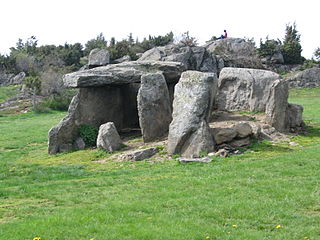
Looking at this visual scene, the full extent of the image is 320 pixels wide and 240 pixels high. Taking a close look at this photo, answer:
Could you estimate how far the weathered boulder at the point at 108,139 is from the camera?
20062 millimetres

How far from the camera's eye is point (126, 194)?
38.7 feet

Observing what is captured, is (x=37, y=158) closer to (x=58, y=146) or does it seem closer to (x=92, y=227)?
(x=58, y=146)

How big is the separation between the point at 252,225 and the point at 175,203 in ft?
6.77

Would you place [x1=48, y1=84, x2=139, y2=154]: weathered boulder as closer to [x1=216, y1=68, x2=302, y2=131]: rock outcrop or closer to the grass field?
the grass field

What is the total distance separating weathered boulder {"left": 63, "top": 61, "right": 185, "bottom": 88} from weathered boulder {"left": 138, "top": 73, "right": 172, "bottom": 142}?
1.62 m

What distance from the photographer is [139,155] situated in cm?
1797

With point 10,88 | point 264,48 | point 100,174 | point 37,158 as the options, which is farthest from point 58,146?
point 264,48

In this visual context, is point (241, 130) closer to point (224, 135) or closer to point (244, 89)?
point (224, 135)

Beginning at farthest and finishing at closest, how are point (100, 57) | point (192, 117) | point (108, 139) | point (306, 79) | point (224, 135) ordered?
point (306, 79) < point (100, 57) < point (108, 139) < point (192, 117) < point (224, 135)

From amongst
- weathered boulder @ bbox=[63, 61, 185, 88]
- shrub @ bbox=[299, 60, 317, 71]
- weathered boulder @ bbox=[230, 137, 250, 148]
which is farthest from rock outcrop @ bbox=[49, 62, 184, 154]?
shrub @ bbox=[299, 60, 317, 71]

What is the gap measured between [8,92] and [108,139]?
132 feet

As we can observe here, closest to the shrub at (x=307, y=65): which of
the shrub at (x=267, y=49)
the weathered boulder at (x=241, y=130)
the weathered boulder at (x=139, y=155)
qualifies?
the shrub at (x=267, y=49)

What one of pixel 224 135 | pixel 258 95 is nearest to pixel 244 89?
pixel 258 95

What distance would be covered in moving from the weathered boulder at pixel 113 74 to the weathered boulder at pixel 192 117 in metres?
3.79
